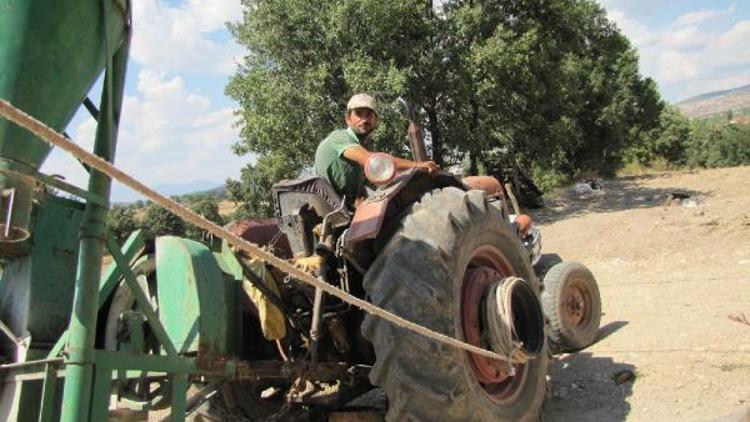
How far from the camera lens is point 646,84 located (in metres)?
29.9

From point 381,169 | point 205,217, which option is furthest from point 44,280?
point 381,169

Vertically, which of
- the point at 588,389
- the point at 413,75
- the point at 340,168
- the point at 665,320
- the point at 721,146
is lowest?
the point at 588,389

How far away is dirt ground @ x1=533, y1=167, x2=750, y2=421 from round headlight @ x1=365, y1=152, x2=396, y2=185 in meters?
1.94

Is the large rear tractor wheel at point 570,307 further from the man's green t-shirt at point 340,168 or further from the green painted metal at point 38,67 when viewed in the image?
the green painted metal at point 38,67

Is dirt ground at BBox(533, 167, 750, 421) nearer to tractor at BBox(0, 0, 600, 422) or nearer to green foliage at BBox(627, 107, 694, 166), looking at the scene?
tractor at BBox(0, 0, 600, 422)

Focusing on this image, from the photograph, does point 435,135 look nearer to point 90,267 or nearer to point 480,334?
point 480,334

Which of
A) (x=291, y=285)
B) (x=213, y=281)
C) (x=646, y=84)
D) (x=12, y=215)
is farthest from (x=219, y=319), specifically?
(x=646, y=84)

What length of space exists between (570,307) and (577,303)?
4.8 inches

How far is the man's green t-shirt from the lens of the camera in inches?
158

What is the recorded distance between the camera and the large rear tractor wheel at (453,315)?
3086 mm

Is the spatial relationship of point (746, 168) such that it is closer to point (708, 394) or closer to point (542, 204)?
point (542, 204)

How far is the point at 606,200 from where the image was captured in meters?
18.4

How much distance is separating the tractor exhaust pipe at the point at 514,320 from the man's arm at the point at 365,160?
2.55 ft

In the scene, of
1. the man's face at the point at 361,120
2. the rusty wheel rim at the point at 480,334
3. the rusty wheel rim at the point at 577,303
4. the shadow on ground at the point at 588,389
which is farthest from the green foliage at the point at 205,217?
the rusty wheel rim at the point at 577,303
